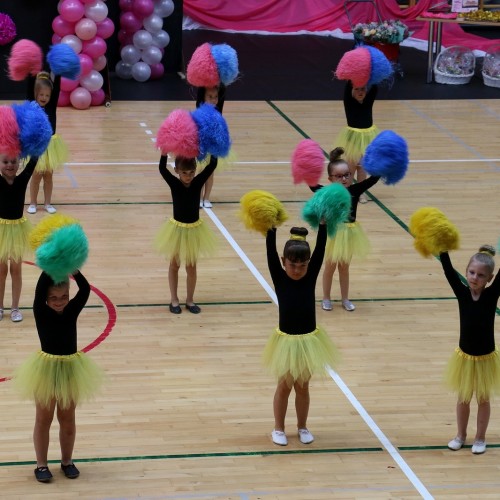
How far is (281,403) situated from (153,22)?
32.2 ft

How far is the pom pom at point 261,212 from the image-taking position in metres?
5.52

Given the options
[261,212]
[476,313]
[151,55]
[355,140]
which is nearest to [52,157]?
[355,140]

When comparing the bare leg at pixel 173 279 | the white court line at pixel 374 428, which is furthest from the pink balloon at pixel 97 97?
the bare leg at pixel 173 279

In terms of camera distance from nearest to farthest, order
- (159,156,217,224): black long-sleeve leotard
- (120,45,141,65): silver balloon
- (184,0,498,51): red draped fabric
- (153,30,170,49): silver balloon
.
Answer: (159,156,217,224): black long-sleeve leotard → (153,30,170,49): silver balloon → (120,45,141,65): silver balloon → (184,0,498,51): red draped fabric

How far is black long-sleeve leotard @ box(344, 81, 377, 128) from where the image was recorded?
937 cm

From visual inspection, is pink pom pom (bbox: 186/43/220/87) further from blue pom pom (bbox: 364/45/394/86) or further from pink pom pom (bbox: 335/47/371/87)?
blue pom pom (bbox: 364/45/394/86)

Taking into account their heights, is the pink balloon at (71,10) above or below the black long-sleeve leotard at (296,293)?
above

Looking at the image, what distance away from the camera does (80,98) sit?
43.4ft

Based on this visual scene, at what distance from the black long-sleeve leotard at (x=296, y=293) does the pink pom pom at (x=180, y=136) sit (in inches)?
64.4

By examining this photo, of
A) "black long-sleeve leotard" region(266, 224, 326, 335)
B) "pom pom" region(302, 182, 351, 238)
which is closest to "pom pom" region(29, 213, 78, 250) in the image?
"black long-sleeve leotard" region(266, 224, 326, 335)

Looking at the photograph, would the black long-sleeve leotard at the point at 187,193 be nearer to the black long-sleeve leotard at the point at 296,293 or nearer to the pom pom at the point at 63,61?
the black long-sleeve leotard at the point at 296,293

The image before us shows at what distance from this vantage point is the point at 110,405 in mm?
6094

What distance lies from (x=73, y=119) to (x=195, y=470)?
8136 millimetres

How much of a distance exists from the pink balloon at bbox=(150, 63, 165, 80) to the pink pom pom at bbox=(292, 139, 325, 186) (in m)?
9.11
